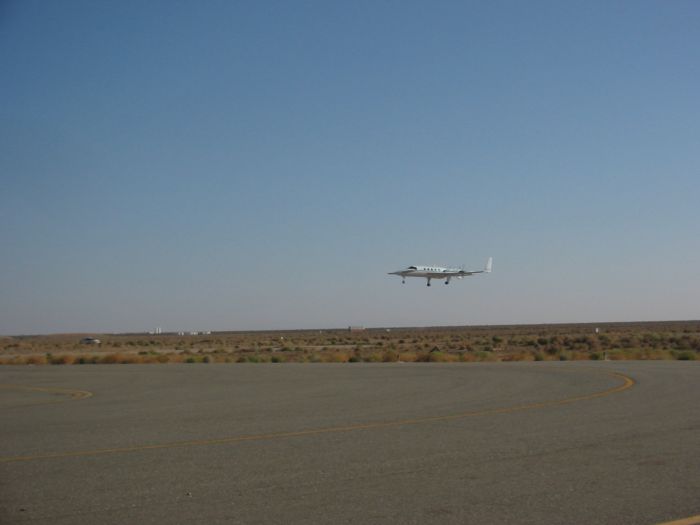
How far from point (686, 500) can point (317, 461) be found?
4745 mm

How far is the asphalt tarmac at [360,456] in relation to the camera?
8641 mm

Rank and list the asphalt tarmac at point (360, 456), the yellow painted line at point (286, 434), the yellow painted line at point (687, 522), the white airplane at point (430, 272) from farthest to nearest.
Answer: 1. the white airplane at point (430, 272)
2. the yellow painted line at point (286, 434)
3. the asphalt tarmac at point (360, 456)
4. the yellow painted line at point (687, 522)

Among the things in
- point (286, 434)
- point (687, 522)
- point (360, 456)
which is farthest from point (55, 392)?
point (687, 522)

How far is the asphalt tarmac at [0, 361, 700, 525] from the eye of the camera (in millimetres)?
8641

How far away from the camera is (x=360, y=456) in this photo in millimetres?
11750

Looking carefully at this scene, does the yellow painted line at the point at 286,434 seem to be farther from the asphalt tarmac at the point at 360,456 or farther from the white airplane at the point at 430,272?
the white airplane at the point at 430,272

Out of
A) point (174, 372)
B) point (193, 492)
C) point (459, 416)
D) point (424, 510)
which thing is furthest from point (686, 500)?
point (174, 372)

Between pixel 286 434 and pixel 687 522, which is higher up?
pixel 286 434

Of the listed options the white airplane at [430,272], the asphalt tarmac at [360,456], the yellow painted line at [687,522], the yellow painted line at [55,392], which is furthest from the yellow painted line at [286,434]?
the white airplane at [430,272]

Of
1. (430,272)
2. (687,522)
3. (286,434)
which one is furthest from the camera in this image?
(430,272)

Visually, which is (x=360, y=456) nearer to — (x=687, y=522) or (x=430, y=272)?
(x=687, y=522)

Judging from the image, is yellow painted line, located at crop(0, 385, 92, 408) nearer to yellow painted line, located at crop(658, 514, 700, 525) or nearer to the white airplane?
yellow painted line, located at crop(658, 514, 700, 525)

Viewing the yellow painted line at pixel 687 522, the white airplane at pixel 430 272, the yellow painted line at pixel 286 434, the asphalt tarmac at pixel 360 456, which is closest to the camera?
the yellow painted line at pixel 687 522

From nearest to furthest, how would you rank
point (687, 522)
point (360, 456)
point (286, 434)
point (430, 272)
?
point (687, 522)
point (360, 456)
point (286, 434)
point (430, 272)
